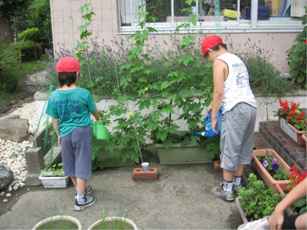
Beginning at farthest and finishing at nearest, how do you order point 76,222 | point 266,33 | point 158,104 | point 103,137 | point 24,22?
point 24,22
point 266,33
point 158,104
point 103,137
point 76,222

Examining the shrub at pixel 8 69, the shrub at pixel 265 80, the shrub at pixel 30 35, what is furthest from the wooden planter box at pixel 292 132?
the shrub at pixel 30 35

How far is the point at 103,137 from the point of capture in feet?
14.4

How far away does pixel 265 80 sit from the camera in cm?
668

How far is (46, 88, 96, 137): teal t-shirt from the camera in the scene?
389 cm

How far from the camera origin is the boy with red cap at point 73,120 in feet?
12.8

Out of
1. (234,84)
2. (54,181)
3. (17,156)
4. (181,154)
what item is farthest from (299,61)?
(17,156)

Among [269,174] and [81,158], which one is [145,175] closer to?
[81,158]

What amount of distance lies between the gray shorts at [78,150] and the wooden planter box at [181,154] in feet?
3.96

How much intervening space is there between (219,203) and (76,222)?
1.43 metres

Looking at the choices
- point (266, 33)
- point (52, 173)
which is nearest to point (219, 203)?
point (52, 173)

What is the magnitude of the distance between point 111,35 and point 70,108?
408cm

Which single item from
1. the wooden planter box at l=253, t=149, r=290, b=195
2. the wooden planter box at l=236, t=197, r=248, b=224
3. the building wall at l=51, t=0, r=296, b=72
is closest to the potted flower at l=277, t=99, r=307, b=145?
the wooden planter box at l=253, t=149, r=290, b=195

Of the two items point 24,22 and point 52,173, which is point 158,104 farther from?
point 24,22

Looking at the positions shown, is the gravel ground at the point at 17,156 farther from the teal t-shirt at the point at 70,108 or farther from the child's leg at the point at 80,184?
the teal t-shirt at the point at 70,108
